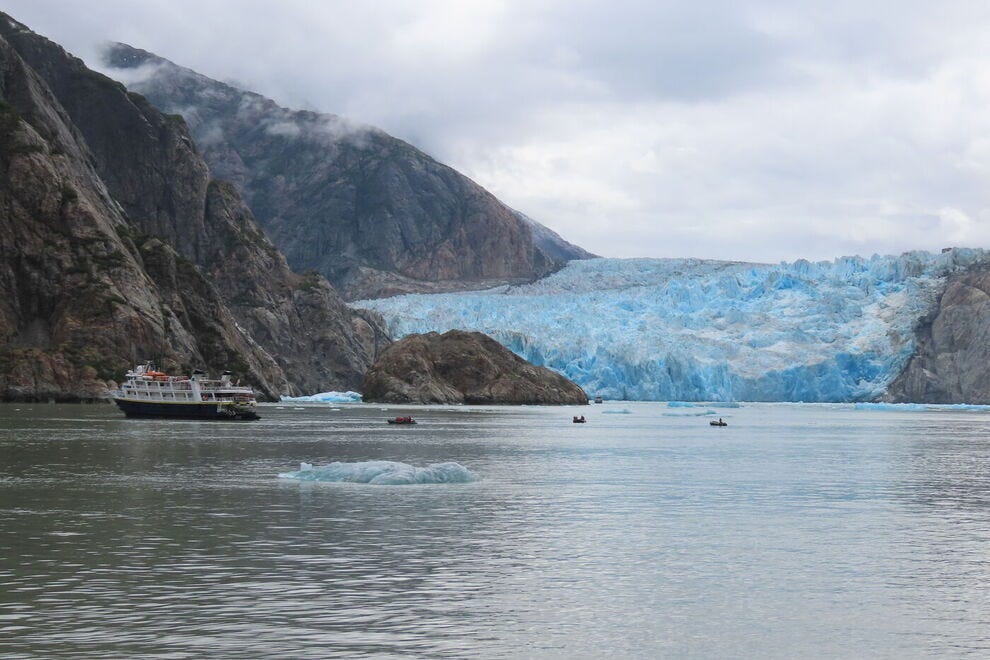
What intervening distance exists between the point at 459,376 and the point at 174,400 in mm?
65056

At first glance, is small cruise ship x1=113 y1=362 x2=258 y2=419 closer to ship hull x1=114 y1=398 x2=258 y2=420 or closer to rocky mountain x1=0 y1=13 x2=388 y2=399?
ship hull x1=114 y1=398 x2=258 y2=420

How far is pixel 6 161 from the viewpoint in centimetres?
15875

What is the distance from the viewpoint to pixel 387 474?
147ft

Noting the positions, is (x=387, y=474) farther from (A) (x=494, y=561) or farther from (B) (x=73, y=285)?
(B) (x=73, y=285)

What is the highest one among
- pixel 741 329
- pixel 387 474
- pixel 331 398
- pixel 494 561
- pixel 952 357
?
pixel 741 329

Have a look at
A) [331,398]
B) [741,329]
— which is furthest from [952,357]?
[331,398]

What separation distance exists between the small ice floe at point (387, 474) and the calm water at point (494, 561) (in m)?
0.54

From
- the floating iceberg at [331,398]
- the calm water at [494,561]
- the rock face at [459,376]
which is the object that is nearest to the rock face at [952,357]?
the rock face at [459,376]

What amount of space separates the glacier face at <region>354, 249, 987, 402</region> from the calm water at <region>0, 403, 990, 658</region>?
11422 centimetres

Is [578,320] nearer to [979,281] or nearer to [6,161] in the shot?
[979,281]

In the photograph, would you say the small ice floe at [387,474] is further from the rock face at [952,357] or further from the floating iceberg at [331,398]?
the rock face at [952,357]

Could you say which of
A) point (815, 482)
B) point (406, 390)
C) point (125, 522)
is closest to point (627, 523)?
point (125, 522)

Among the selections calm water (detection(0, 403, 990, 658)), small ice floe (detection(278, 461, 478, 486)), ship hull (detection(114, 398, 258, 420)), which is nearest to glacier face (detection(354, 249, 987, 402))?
ship hull (detection(114, 398, 258, 420))

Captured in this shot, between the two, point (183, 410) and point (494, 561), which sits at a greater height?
point (183, 410)
